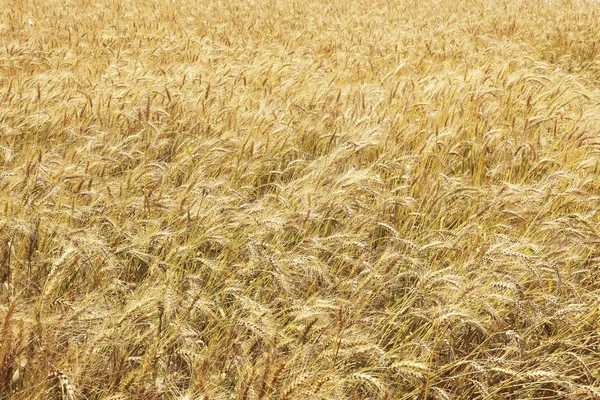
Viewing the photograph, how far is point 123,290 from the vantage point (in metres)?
1.68

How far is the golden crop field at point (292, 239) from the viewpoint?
55.2 inches

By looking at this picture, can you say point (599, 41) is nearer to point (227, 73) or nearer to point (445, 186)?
point (227, 73)

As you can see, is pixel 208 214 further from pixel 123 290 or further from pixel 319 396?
pixel 319 396

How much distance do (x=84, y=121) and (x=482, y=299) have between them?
86.8 inches

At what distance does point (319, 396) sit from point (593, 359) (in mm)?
967

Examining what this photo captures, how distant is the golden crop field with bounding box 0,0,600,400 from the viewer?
4.60 feet

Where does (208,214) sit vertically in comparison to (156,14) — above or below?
above

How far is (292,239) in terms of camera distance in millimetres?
1996

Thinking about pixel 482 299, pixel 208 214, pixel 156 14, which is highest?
pixel 482 299

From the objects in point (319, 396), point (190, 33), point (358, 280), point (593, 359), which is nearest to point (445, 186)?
point (358, 280)

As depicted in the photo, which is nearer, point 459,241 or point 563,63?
point 459,241

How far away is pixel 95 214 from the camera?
2.04 m

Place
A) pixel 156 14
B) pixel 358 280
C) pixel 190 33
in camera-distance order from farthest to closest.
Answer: pixel 156 14 < pixel 190 33 < pixel 358 280

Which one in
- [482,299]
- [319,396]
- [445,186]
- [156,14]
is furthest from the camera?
[156,14]
